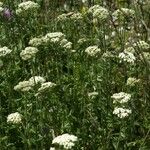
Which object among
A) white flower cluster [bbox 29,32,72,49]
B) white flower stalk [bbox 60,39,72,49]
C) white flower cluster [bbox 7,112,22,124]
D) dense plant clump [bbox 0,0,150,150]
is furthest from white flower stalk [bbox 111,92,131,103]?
white flower stalk [bbox 60,39,72,49]

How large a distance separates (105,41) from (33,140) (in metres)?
1.93

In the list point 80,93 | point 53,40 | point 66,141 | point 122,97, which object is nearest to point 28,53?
point 53,40

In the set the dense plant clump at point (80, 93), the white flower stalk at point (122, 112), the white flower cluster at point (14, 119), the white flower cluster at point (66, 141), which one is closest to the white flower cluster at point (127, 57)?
the dense plant clump at point (80, 93)

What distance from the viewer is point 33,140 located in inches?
197

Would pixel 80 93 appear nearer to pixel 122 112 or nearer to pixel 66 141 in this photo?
pixel 122 112

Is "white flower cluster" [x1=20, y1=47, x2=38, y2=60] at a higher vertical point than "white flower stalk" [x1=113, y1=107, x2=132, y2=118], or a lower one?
higher

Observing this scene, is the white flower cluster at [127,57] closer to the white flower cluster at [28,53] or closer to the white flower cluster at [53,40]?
the white flower cluster at [53,40]

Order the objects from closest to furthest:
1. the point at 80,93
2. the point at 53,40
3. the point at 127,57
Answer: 1. the point at 127,57
2. the point at 53,40
3. the point at 80,93

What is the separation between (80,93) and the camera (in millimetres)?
5648

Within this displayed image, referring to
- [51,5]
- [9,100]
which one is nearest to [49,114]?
[9,100]

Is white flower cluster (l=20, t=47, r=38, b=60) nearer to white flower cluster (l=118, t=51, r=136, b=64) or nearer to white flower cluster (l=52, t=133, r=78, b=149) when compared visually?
white flower cluster (l=118, t=51, r=136, b=64)

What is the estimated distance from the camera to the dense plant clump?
4922mm

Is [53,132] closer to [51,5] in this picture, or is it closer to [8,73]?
[8,73]

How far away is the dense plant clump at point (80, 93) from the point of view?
492cm
